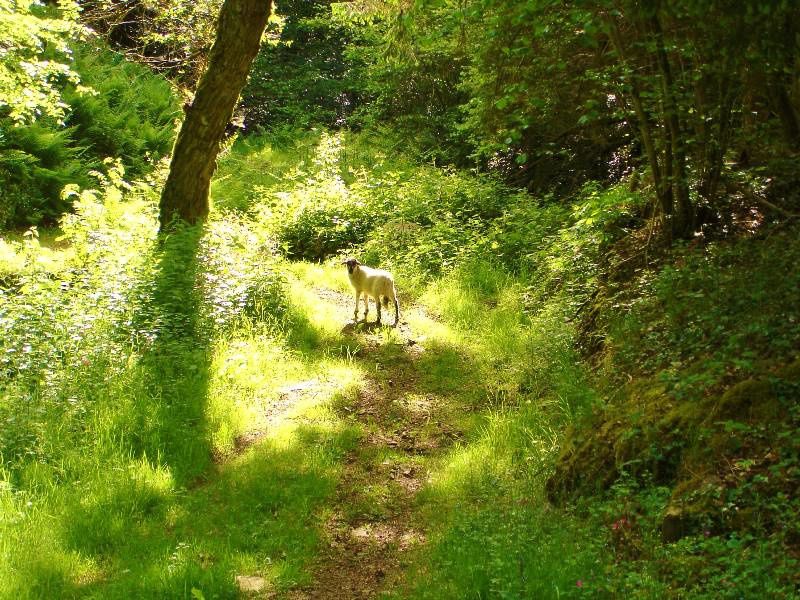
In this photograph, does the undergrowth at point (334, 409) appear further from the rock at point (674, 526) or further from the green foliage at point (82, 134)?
the green foliage at point (82, 134)

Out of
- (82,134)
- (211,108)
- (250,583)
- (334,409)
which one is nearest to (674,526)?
(250,583)

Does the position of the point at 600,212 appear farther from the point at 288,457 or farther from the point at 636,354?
the point at 288,457

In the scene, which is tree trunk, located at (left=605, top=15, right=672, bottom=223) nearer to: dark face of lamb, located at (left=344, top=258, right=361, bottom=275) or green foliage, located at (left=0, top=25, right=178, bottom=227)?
dark face of lamb, located at (left=344, top=258, right=361, bottom=275)

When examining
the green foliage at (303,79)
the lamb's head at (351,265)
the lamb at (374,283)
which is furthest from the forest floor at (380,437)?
the green foliage at (303,79)

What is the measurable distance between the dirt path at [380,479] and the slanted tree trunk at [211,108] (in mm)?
3795

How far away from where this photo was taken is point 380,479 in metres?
5.85

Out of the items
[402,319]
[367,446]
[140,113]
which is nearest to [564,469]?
[367,446]

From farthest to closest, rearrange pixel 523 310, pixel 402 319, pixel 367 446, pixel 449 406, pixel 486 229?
pixel 486 229 < pixel 402 319 < pixel 523 310 < pixel 449 406 < pixel 367 446

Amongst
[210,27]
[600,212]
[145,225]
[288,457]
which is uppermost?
[210,27]

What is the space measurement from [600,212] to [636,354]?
2.57 m

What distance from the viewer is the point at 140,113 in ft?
64.1

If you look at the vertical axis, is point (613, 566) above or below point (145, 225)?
below

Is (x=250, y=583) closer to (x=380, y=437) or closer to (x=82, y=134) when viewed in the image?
(x=380, y=437)

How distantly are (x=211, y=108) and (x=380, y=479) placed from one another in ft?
22.0
